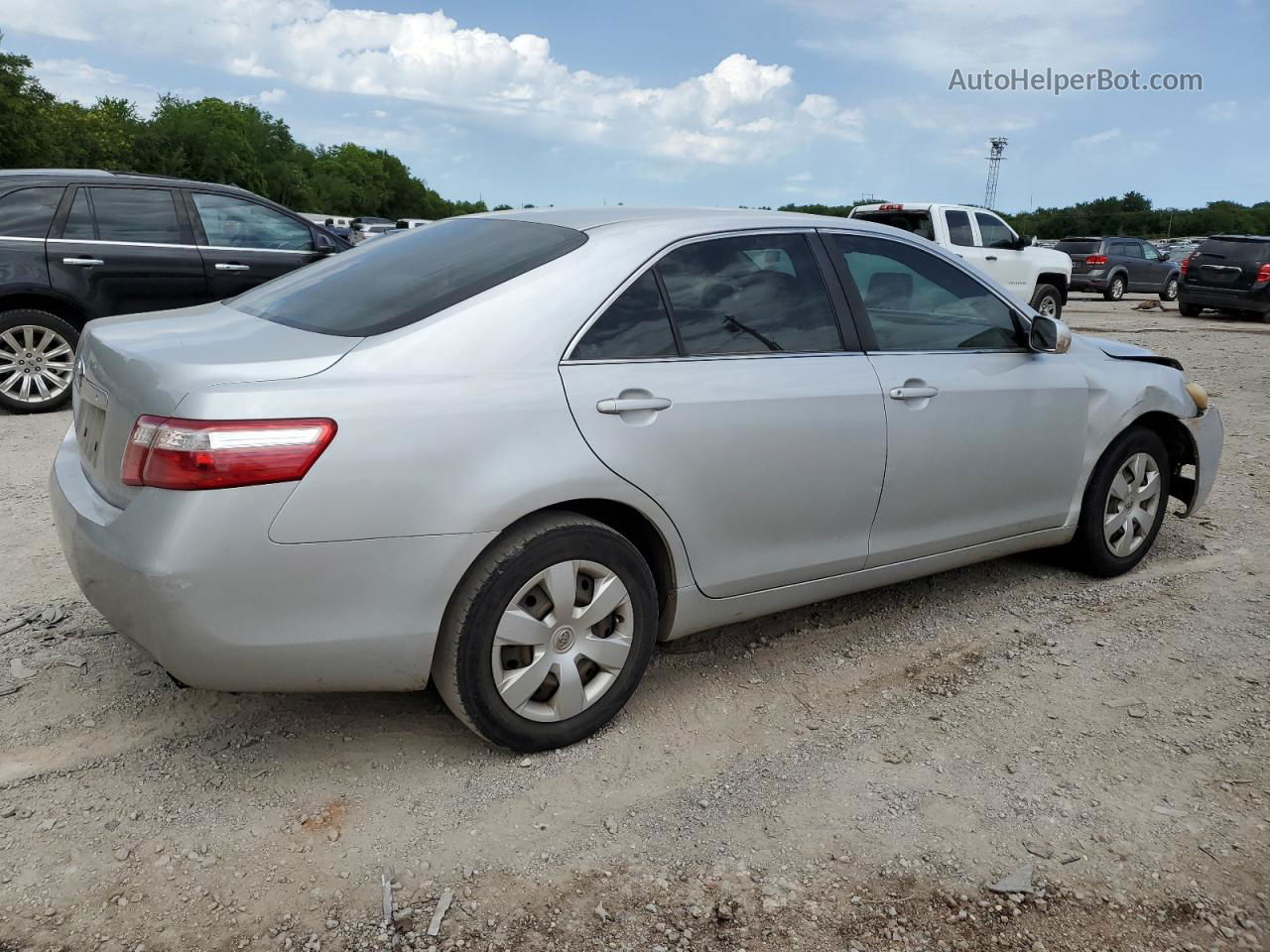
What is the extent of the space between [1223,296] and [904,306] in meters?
17.5

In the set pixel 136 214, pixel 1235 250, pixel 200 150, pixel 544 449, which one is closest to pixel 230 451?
pixel 544 449

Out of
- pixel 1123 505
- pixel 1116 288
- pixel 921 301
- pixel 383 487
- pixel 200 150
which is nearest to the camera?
pixel 383 487

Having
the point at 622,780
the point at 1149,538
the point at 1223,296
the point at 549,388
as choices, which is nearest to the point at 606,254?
the point at 549,388

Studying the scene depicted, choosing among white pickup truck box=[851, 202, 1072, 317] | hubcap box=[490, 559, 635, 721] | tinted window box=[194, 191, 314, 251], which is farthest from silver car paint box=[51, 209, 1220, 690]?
white pickup truck box=[851, 202, 1072, 317]

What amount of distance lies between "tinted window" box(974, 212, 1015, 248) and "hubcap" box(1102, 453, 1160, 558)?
1145 cm

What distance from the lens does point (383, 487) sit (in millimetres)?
2639

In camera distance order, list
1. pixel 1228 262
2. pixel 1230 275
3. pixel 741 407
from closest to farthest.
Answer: pixel 741 407, pixel 1230 275, pixel 1228 262

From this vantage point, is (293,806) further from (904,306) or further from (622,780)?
(904,306)

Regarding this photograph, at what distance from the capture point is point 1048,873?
106 inches

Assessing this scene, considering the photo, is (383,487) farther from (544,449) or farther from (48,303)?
(48,303)

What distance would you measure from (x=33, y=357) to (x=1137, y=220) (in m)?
82.1

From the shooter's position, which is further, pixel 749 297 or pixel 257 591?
pixel 749 297

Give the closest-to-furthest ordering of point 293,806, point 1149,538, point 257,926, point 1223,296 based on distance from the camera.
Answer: point 257,926 < point 293,806 < point 1149,538 < point 1223,296

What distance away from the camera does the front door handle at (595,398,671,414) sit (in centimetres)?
301
